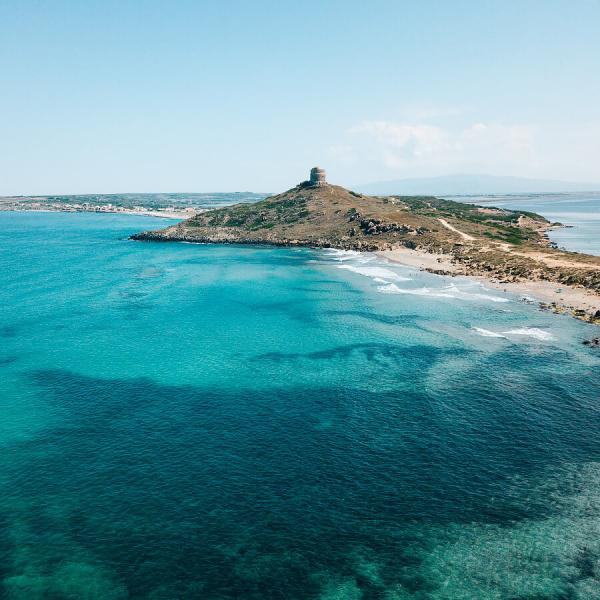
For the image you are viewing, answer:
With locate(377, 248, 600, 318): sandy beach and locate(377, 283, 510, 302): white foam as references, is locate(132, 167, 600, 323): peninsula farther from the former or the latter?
locate(377, 283, 510, 302): white foam

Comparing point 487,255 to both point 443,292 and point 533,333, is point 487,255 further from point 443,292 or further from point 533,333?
point 533,333

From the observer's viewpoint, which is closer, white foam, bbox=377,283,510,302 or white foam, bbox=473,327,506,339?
white foam, bbox=473,327,506,339

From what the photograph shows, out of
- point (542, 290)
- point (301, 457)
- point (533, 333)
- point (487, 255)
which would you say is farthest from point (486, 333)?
point (487, 255)

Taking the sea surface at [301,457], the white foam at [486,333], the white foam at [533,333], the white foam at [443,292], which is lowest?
the sea surface at [301,457]

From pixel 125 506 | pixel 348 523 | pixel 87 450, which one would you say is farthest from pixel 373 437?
pixel 87 450

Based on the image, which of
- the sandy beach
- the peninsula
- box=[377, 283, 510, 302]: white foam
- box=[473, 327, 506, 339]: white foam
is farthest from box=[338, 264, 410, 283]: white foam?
box=[473, 327, 506, 339]: white foam

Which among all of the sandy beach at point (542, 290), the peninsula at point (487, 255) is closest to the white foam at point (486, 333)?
the peninsula at point (487, 255)

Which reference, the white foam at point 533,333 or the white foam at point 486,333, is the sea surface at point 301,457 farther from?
the white foam at point 533,333
